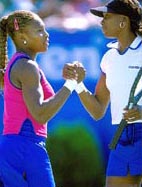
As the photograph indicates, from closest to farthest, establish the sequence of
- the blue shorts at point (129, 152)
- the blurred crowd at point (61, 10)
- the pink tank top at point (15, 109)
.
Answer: the pink tank top at point (15, 109)
the blue shorts at point (129, 152)
the blurred crowd at point (61, 10)

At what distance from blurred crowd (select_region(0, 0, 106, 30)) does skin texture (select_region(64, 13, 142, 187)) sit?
2.28 m

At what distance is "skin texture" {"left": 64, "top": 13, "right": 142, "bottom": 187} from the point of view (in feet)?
17.1

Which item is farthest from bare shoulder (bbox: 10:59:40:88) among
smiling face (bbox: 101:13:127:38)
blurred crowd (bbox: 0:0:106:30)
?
blurred crowd (bbox: 0:0:106:30)

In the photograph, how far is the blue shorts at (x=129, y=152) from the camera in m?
5.29

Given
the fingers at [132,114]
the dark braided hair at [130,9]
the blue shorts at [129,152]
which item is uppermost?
the dark braided hair at [130,9]

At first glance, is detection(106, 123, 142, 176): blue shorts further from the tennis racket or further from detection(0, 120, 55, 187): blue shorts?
detection(0, 120, 55, 187): blue shorts

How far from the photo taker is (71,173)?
7777mm

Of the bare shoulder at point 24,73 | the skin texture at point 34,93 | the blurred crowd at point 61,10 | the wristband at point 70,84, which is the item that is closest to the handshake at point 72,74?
the wristband at point 70,84

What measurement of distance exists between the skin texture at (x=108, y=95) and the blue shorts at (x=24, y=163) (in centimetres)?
58

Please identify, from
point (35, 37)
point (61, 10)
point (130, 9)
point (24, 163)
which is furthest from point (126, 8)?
point (61, 10)

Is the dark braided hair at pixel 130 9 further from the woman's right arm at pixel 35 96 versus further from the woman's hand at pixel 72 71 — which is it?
the woman's right arm at pixel 35 96

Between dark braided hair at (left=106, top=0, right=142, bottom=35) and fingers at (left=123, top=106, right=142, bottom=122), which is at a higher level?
dark braided hair at (left=106, top=0, right=142, bottom=35)

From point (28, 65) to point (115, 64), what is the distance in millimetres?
828

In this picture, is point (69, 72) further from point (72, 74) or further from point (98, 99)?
point (98, 99)
